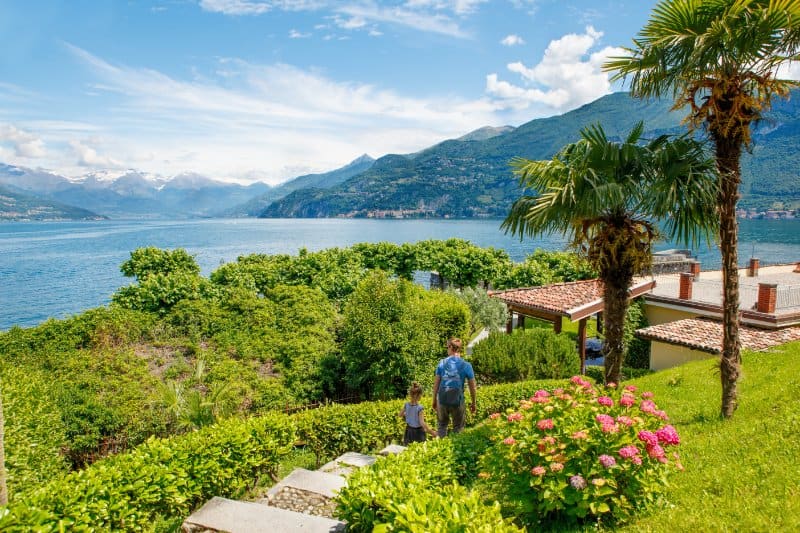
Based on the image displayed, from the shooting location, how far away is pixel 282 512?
17.6 feet

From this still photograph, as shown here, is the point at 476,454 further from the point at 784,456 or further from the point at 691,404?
the point at 691,404

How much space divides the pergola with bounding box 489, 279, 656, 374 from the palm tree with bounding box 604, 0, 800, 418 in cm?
841

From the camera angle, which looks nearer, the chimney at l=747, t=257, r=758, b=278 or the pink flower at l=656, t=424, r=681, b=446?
the pink flower at l=656, t=424, r=681, b=446

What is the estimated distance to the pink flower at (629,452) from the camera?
4203mm

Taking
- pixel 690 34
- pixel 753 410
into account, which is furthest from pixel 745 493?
pixel 690 34

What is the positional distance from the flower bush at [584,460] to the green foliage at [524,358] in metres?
9.65

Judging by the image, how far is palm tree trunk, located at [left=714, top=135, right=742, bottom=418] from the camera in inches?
283

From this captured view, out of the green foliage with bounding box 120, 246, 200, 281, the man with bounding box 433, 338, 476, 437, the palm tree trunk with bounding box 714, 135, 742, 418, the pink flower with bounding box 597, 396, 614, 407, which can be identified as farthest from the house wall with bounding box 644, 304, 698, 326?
the green foliage with bounding box 120, 246, 200, 281

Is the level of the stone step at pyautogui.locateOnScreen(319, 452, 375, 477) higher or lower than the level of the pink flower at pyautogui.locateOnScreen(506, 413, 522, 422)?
lower

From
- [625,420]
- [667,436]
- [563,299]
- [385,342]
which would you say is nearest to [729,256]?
[667,436]

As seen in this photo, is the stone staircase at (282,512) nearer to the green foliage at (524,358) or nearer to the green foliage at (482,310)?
the green foliage at (524,358)

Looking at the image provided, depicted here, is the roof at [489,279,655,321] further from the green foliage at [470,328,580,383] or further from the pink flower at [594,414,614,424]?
the pink flower at [594,414,614,424]

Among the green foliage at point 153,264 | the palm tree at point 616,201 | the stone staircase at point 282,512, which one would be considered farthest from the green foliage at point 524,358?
the green foliage at point 153,264

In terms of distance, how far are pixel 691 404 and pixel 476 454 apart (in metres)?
5.84
